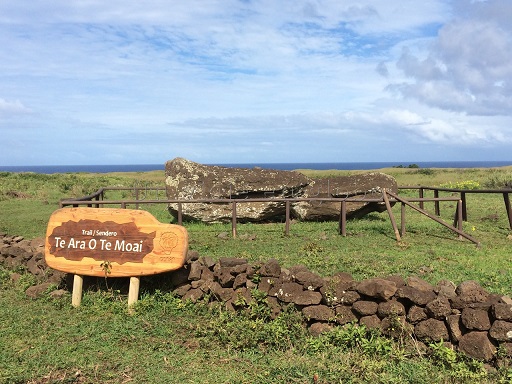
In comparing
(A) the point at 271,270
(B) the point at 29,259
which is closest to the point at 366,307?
(A) the point at 271,270

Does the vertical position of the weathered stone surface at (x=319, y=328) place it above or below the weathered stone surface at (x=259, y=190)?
below

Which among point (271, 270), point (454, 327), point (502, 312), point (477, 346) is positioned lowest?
point (477, 346)

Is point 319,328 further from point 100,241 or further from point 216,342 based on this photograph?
point 100,241

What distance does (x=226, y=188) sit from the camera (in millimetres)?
15789

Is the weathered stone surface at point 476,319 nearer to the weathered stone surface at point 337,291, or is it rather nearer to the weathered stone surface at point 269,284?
the weathered stone surface at point 337,291

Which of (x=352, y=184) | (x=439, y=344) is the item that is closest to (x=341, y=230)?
(x=352, y=184)

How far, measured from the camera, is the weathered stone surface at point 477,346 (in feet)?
17.2

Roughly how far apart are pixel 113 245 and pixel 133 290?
744 millimetres

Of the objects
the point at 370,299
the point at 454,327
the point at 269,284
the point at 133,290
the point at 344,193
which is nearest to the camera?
the point at 454,327

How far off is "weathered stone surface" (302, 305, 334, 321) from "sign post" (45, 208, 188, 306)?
2.01 metres

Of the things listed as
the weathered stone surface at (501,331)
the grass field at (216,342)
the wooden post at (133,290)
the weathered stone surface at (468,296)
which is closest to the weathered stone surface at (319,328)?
the grass field at (216,342)

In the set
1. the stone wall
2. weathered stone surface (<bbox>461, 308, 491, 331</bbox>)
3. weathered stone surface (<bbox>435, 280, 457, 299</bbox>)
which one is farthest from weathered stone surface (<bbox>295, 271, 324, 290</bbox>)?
weathered stone surface (<bbox>461, 308, 491, 331</bbox>)

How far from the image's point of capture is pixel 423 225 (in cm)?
1422

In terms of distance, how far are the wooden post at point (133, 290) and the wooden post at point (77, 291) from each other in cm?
81
